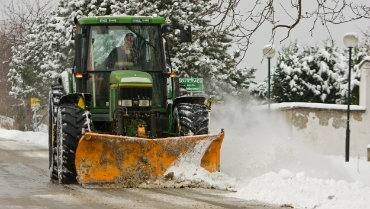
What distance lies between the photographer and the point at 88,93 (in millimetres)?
10211

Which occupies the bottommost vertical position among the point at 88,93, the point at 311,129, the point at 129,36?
the point at 311,129

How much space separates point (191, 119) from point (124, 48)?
1574mm

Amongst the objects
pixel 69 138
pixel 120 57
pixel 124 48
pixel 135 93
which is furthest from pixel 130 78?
pixel 69 138

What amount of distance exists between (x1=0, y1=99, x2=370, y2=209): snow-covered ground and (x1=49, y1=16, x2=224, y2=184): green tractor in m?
0.42

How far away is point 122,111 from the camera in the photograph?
9617 mm

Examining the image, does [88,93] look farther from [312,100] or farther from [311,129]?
[312,100]

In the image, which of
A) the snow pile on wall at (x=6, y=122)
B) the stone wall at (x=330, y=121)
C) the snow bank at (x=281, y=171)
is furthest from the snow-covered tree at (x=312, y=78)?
the snow pile on wall at (x=6, y=122)

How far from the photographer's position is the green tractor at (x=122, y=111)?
29.3 ft

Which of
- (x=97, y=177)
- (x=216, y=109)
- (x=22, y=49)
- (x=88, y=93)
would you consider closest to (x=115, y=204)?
(x=97, y=177)

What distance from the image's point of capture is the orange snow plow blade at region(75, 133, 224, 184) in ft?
29.0

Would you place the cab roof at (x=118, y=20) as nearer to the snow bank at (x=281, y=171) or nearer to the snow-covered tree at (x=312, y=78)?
the snow bank at (x=281, y=171)

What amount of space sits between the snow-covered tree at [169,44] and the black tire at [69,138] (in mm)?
11507

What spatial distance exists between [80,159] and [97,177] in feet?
1.08

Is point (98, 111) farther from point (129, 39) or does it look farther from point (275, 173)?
point (275, 173)
